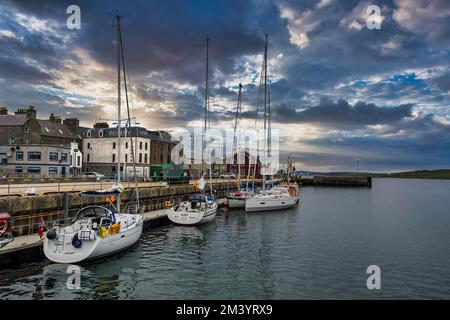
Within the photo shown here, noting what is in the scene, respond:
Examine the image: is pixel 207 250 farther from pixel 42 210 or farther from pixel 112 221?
pixel 42 210

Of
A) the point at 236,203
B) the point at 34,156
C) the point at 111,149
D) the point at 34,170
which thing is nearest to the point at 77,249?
the point at 236,203

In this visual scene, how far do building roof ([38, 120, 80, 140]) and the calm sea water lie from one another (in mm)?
52324

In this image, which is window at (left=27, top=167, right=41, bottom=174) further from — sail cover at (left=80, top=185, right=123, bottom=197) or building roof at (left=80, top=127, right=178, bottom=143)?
sail cover at (left=80, top=185, right=123, bottom=197)

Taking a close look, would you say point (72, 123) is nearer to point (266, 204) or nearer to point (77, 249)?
point (266, 204)

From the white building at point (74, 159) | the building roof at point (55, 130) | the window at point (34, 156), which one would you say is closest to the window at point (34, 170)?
the window at point (34, 156)

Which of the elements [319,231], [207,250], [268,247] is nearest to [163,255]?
[207,250]

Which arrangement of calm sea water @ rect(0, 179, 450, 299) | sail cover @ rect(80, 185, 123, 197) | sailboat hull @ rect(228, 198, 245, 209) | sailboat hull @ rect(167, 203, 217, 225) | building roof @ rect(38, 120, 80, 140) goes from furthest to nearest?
building roof @ rect(38, 120, 80, 140), sailboat hull @ rect(228, 198, 245, 209), sailboat hull @ rect(167, 203, 217, 225), sail cover @ rect(80, 185, 123, 197), calm sea water @ rect(0, 179, 450, 299)

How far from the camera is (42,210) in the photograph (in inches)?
1069

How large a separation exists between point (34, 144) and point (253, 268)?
173 feet

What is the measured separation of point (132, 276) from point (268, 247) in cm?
1306

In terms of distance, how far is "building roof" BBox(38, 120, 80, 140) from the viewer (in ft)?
244

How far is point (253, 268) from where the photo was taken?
883 inches

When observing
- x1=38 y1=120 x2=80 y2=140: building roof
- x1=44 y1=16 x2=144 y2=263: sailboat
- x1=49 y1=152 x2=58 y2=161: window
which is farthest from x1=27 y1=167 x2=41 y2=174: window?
x1=44 y1=16 x2=144 y2=263: sailboat
